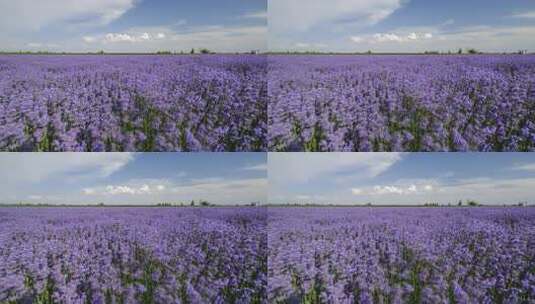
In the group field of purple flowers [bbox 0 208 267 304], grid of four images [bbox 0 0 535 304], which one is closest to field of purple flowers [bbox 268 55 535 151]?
grid of four images [bbox 0 0 535 304]

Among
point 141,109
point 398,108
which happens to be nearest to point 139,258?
point 141,109

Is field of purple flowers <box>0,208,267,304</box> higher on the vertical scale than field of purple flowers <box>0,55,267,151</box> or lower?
lower

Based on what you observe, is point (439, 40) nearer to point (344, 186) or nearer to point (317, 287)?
point (344, 186)

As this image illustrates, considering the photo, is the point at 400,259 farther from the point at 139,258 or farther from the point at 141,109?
the point at 141,109

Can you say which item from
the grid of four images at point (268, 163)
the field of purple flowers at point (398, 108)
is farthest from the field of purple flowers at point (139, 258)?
the field of purple flowers at point (398, 108)

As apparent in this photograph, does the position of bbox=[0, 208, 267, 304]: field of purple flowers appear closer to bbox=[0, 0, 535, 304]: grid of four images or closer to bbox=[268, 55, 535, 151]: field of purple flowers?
bbox=[0, 0, 535, 304]: grid of four images

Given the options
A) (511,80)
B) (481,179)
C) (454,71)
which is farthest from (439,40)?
(481,179)

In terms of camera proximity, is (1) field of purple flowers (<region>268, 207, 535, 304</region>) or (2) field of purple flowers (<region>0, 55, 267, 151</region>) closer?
(1) field of purple flowers (<region>268, 207, 535, 304</region>)
